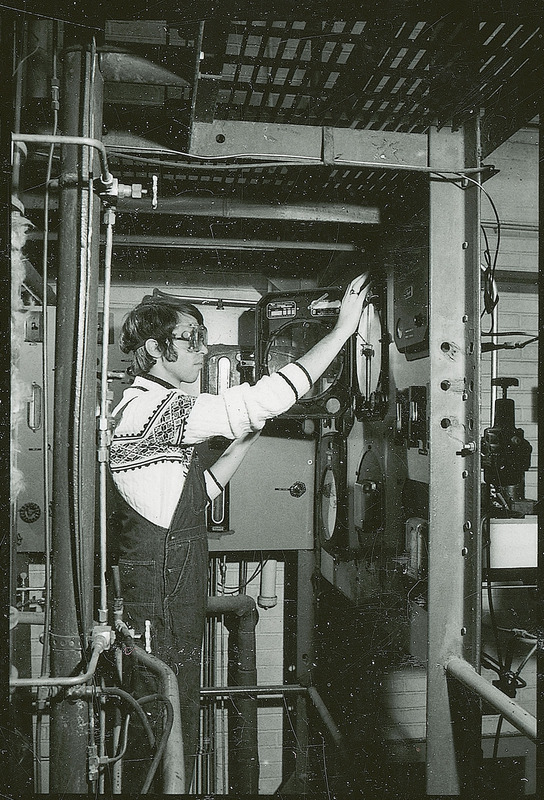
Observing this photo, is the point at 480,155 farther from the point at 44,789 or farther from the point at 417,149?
the point at 44,789

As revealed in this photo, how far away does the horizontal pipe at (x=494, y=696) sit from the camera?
1.06m

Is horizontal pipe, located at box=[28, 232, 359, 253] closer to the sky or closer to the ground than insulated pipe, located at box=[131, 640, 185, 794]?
closer to the sky

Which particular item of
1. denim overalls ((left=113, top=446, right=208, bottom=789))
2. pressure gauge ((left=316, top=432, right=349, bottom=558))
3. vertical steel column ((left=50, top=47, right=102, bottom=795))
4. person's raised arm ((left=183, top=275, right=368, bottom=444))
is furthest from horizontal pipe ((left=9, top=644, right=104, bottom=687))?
pressure gauge ((left=316, top=432, right=349, bottom=558))

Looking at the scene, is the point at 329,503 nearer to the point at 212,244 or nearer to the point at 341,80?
the point at 212,244

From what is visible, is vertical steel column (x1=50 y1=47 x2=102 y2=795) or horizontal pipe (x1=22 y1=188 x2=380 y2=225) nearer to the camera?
vertical steel column (x1=50 y1=47 x2=102 y2=795)

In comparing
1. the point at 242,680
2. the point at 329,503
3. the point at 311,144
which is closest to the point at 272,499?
the point at 329,503

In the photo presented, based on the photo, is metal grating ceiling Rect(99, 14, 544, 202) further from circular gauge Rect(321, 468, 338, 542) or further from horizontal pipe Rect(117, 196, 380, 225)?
circular gauge Rect(321, 468, 338, 542)

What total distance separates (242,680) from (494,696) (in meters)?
1.22

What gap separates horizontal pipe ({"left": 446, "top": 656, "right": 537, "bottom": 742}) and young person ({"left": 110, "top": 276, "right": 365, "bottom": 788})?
676 millimetres

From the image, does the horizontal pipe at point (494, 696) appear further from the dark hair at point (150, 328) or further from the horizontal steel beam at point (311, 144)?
the horizontal steel beam at point (311, 144)

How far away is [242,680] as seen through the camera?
213 centimetres

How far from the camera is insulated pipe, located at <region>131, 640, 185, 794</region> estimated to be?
3.77ft

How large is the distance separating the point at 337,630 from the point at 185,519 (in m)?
0.97

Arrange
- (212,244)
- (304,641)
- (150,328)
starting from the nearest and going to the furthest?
(150,328), (212,244), (304,641)
